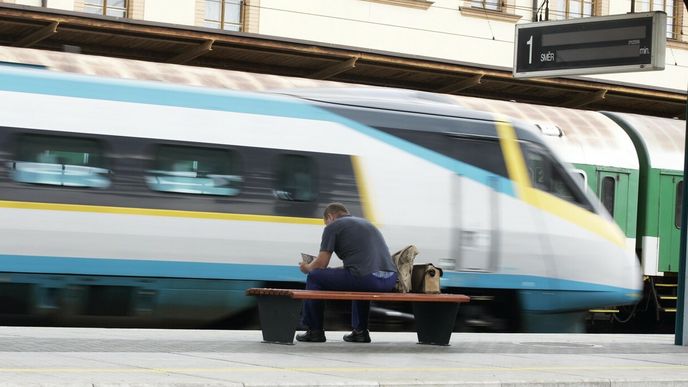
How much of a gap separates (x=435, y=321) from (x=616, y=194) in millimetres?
8855

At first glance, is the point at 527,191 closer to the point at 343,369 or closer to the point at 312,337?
the point at 312,337

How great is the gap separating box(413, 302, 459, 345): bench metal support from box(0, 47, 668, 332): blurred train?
2.78m

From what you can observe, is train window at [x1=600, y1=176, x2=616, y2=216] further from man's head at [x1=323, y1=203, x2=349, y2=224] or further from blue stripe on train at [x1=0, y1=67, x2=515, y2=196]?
man's head at [x1=323, y1=203, x2=349, y2=224]

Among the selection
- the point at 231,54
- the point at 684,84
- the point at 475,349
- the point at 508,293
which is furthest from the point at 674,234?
the point at 684,84

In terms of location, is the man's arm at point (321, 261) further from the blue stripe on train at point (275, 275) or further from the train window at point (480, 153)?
the train window at point (480, 153)

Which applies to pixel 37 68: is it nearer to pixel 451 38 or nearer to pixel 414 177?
pixel 414 177

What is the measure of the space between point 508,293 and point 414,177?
6.20 feet

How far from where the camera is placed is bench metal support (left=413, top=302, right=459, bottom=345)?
1228cm

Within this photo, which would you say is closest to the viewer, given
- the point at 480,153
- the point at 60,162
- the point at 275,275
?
the point at 60,162

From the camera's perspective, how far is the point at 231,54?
80.1 feet

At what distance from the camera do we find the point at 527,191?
16406 mm

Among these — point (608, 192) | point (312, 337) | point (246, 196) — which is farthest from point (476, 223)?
point (608, 192)

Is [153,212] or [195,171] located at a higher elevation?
[195,171]

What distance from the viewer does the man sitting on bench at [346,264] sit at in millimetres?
11727
